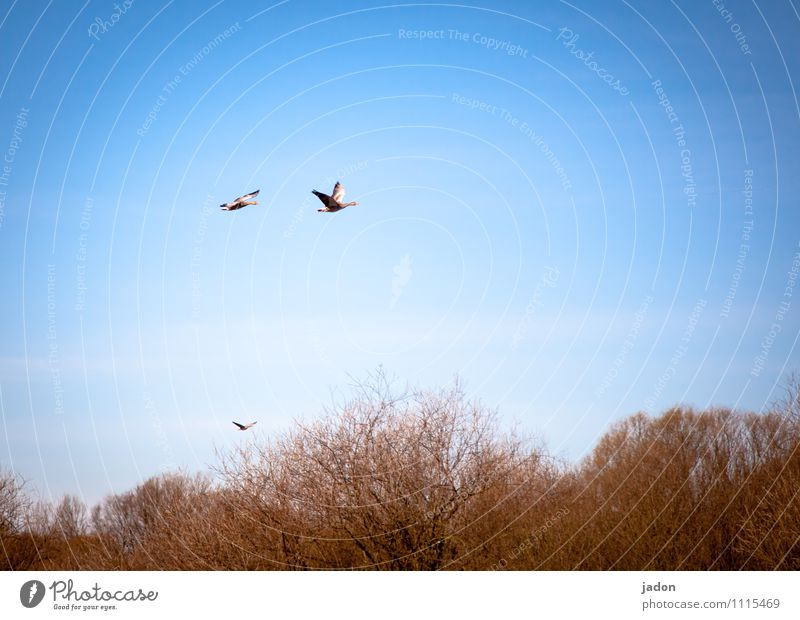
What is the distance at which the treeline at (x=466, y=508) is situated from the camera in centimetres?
3747

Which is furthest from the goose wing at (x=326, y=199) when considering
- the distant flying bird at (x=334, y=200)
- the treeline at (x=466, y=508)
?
the treeline at (x=466, y=508)

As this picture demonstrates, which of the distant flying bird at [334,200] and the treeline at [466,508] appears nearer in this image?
the distant flying bird at [334,200]

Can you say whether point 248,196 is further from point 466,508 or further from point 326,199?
point 466,508

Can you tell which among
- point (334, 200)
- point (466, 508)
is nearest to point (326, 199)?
point (334, 200)

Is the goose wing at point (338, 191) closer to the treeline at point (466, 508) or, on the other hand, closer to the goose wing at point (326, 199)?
the goose wing at point (326, 199)

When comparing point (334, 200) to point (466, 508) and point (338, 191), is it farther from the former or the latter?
point (466, 508)

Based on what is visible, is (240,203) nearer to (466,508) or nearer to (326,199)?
(326,199)

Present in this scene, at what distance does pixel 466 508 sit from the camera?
39.0 meters

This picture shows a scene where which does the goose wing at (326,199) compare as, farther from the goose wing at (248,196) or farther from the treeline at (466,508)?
the treeline at (466,508)

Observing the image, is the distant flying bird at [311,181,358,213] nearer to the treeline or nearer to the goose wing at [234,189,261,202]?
the goose wing at [234,189,261,202]

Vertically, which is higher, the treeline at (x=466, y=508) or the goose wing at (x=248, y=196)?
the goose wing at (x=248, y=196)

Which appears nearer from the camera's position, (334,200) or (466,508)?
(334,200)

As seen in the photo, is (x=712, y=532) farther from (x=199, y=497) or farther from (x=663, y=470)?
(x=199, y=497)
